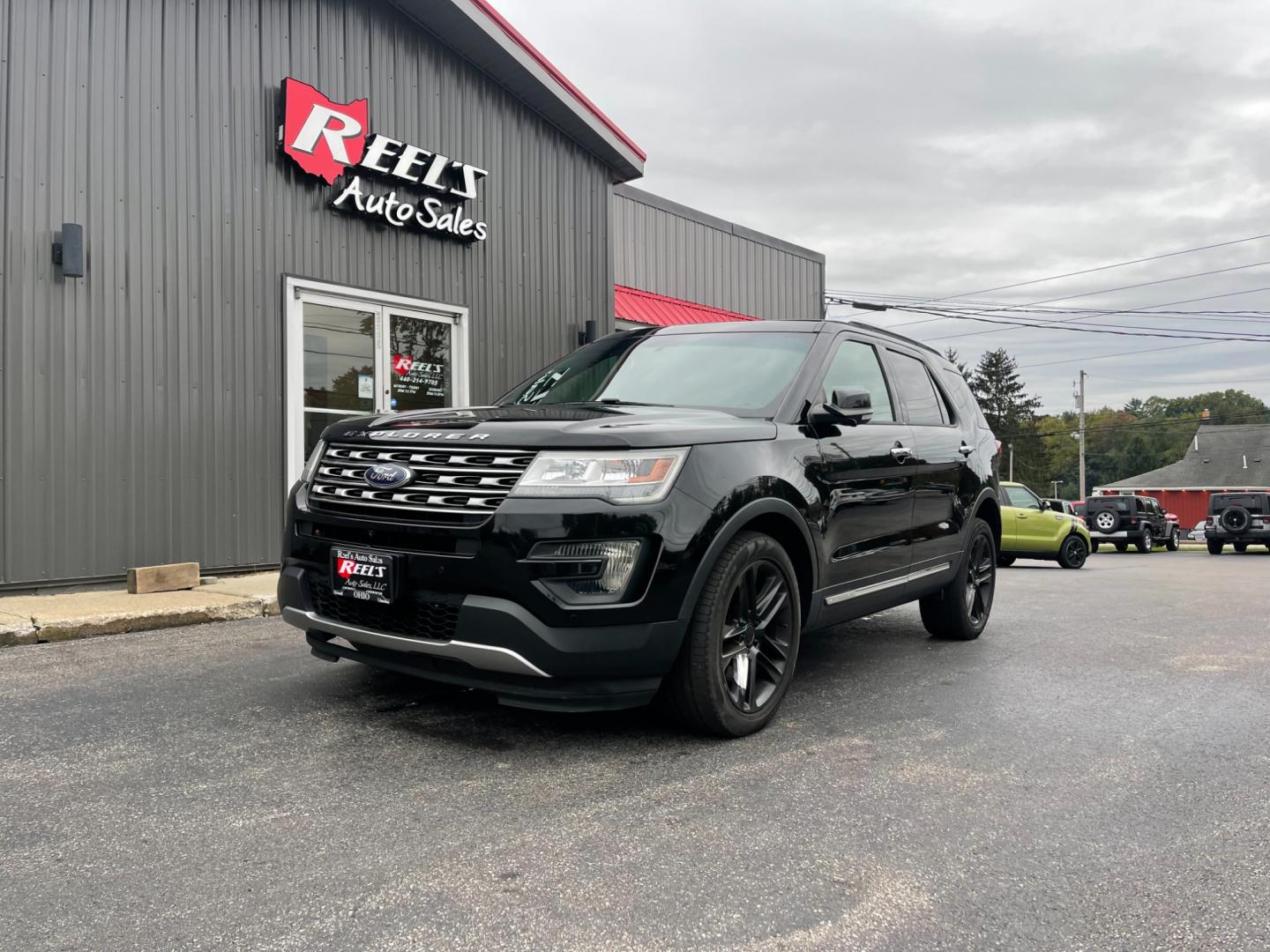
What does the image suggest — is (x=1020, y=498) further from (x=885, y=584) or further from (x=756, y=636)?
(x=756, y=636)

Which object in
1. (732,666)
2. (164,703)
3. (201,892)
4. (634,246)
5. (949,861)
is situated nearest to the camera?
(201,892)

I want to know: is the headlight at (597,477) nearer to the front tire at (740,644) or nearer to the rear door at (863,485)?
the front tire at (740,644)

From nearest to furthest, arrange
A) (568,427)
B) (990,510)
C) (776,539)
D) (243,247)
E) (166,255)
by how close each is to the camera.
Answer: (568,427) < (776,539) < (990,510) < (166,255) < (243,247)

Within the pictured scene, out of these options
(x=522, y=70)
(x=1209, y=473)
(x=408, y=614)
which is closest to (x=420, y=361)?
(x=522, y=70)

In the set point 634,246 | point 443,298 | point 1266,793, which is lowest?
point 1266,793

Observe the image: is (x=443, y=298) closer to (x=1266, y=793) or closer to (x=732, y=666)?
(x=732, y=666)

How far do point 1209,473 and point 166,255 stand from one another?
79944 mm

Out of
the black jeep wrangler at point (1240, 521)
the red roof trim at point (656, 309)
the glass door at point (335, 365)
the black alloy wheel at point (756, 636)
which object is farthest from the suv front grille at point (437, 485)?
the black jeep wrangler at point (1240, 521)

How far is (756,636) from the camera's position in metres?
3.98

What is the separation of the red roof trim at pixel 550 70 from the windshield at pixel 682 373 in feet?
20.3

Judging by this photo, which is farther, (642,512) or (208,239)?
(208,239)

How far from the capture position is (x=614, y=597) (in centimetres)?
344

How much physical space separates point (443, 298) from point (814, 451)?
21.5ft

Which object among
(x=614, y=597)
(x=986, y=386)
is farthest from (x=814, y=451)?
(x=986, y=386)
